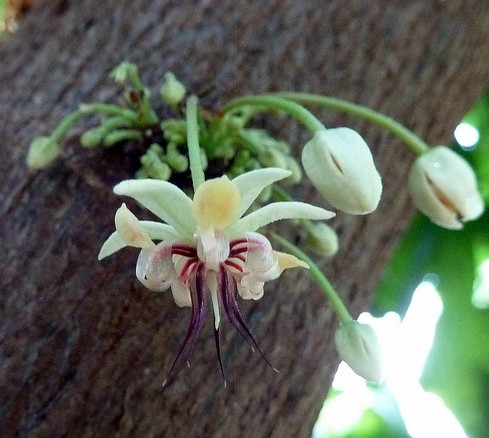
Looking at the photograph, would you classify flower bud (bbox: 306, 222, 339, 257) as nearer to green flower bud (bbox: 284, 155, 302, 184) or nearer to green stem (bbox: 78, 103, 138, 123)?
green flower bud (bbox: 284, 155, 302, 184)

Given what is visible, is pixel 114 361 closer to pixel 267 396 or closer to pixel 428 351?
pixel 267 396

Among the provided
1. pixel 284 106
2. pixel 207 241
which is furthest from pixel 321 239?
pixel 207 241

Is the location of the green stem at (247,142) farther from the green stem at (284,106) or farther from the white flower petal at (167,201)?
the white flower petal at (167,201)

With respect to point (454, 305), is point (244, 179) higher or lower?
higher

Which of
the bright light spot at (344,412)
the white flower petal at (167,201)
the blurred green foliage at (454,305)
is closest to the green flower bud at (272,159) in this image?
the white flower petal at (167,201)

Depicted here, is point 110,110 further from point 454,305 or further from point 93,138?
point 454,305

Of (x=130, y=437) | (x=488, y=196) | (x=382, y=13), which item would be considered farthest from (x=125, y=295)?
(x=488, y=196)
